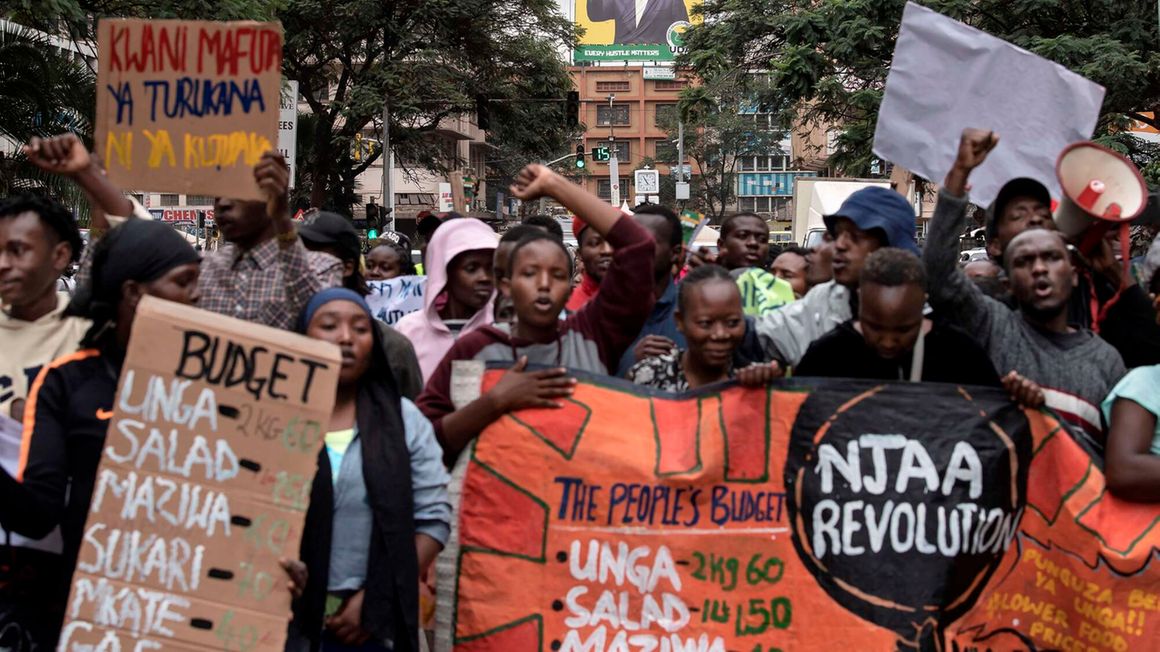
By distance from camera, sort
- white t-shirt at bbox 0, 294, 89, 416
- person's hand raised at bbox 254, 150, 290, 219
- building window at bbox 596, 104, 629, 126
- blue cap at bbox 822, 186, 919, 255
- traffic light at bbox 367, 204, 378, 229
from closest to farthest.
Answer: white t-shirt at bbox 0, 294, 89, 416, person's hand raised at bbox 254, 150, 290, 219, blue cap at bbox 822, 186, 919, 255, traffic light at bbox 367, 204, 378, 229, building window at bbox 596, 104, 629, 126

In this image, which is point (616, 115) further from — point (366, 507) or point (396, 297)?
point (366, 507)

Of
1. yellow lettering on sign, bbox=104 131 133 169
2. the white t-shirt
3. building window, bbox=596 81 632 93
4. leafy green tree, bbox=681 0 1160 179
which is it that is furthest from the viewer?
building window, bbox=596 81 632 93

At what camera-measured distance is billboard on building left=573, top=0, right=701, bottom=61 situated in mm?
83500

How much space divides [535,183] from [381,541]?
4.13 feet

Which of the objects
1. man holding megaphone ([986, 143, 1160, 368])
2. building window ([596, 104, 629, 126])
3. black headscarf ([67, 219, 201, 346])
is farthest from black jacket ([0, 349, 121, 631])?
building window ([596, 104, 629, 126])

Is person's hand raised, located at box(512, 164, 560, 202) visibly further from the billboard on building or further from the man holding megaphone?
the billboard on building

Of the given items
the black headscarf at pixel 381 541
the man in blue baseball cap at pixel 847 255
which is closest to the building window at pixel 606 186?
the man in blue baseball cap at pixel 847 255

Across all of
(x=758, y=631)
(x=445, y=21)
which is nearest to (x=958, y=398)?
(x=758, y=631)

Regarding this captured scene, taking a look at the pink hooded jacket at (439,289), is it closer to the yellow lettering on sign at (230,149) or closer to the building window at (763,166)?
the yellow lettering on sign at (230,149)

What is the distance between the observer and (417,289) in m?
7.94

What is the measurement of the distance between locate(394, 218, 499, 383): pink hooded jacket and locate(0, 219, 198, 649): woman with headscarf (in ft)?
6.53

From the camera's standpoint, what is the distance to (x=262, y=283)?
4207 millimetres

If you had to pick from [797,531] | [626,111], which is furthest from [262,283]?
[626,111]

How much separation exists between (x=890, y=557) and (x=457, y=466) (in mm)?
1304
